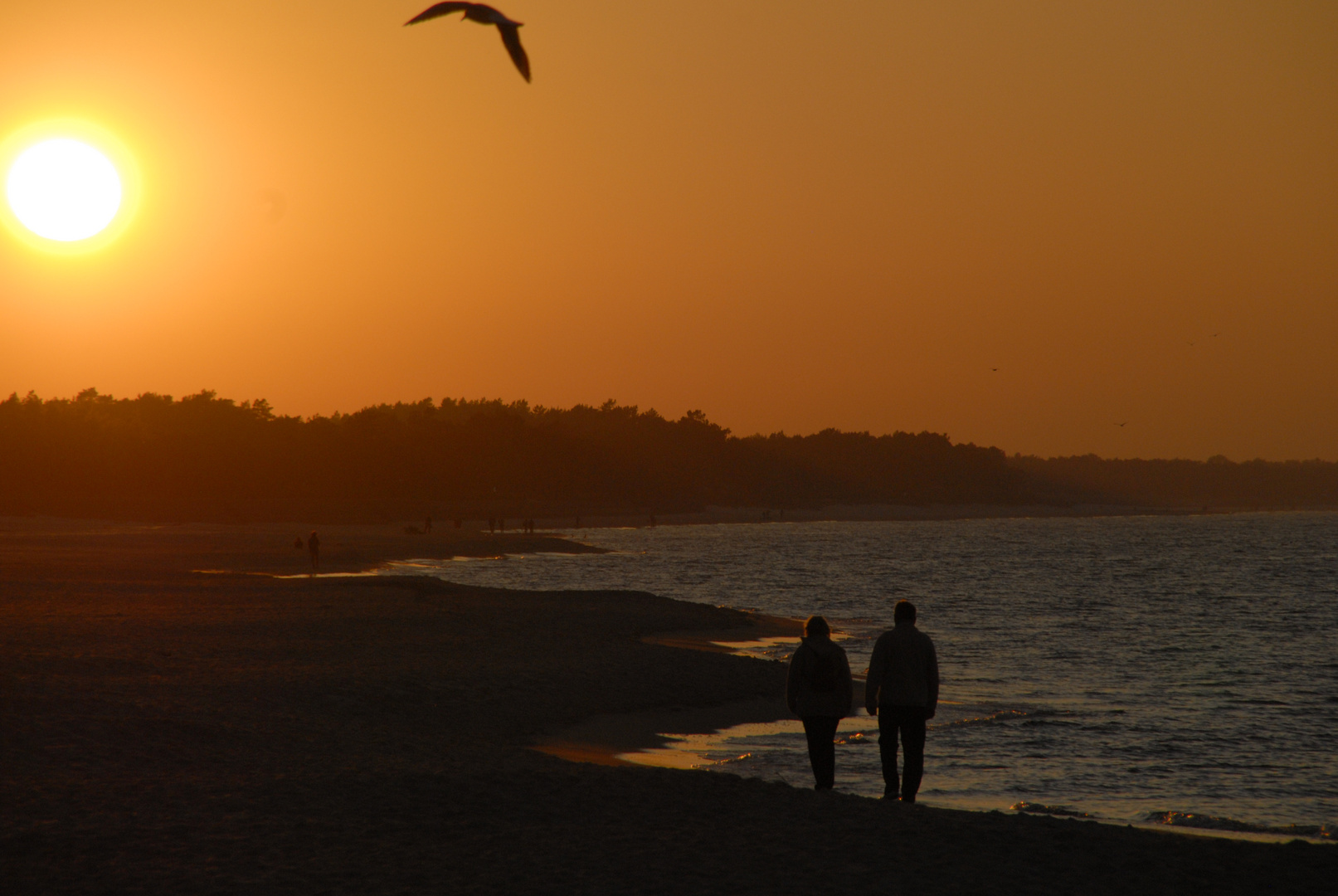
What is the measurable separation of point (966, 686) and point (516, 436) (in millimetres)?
159475

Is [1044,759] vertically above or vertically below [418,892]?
below

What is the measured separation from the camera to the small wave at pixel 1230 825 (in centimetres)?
1270

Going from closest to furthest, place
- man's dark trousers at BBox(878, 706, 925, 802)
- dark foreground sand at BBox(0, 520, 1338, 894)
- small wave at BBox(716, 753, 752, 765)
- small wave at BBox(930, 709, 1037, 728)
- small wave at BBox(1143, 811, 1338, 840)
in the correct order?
dark foreground sand at BBox(0, 520, 1338, 894) → man's dark trousers at BBox(878, 706, 925, 802) → small wave at BBox(1143, 811, 1338, 840) → small wave at BBox(716, 753, 752, 765) → small wave at BBox(930, 709, 1037, 728)

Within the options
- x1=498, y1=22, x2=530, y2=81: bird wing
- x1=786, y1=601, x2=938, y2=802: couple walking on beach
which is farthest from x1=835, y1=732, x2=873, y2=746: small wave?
x1=498, y1=22, x2=530, y2=81: bird wing

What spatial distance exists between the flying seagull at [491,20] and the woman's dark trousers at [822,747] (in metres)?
8.17

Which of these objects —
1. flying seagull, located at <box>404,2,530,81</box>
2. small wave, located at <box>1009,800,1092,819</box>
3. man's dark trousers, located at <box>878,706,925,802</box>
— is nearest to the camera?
flying seagull, located at <box>404,2,530,81</box>

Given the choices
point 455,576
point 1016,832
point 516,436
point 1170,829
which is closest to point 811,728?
point 1016,832

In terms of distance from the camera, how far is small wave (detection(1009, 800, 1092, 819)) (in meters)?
12.9

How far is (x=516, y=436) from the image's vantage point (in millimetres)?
180375

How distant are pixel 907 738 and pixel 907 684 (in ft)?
2.13

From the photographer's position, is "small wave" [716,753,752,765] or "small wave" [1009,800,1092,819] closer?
"small wave" [1009,800,1092,819]

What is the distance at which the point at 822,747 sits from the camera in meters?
11.9

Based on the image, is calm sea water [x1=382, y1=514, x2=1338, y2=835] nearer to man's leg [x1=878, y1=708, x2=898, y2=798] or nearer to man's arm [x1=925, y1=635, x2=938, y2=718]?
man's leg [x1=878, y1=708, x2=898, y2=798]

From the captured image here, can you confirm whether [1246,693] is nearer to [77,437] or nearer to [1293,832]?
[1293,832]
